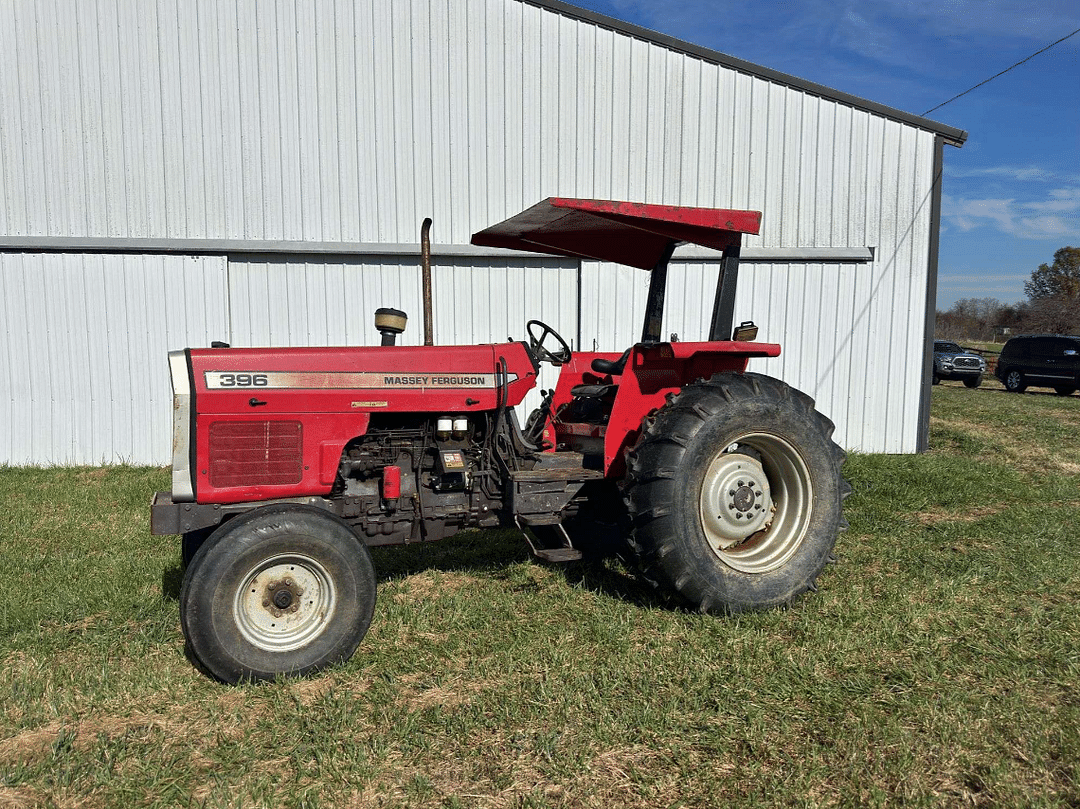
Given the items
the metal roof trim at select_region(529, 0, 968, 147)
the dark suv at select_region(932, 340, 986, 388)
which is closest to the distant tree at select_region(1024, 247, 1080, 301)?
the dark suv at select_region(932, 340, 986, 388)

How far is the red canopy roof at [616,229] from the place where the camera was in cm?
327

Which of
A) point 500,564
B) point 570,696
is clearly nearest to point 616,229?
point 500,564

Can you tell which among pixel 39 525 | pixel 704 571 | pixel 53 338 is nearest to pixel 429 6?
pixel 53 338

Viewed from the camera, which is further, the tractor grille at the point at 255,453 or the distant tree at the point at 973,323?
the distant tree at the point at 973,323

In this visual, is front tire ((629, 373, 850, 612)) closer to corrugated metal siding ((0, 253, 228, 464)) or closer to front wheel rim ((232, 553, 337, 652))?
front wheel rim ((232, 553, 337, 652))

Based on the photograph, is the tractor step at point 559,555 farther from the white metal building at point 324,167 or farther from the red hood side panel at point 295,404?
the white metal building at point 324,167

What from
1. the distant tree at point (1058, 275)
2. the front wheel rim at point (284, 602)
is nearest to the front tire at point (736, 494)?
the front wheel rim at point (284, 602)

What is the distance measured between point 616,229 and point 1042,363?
18.3 metres

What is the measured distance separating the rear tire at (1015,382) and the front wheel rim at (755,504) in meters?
18.1

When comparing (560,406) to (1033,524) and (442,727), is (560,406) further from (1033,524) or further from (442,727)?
(1033,524)

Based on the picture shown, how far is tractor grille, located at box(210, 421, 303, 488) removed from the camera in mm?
3104

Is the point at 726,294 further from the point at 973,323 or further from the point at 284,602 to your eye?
the point at 973,323

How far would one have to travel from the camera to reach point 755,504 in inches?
143

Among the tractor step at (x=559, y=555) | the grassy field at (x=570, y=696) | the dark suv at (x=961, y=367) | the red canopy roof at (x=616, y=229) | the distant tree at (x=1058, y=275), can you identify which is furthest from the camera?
the distant tree at (x=1058, y=275)
